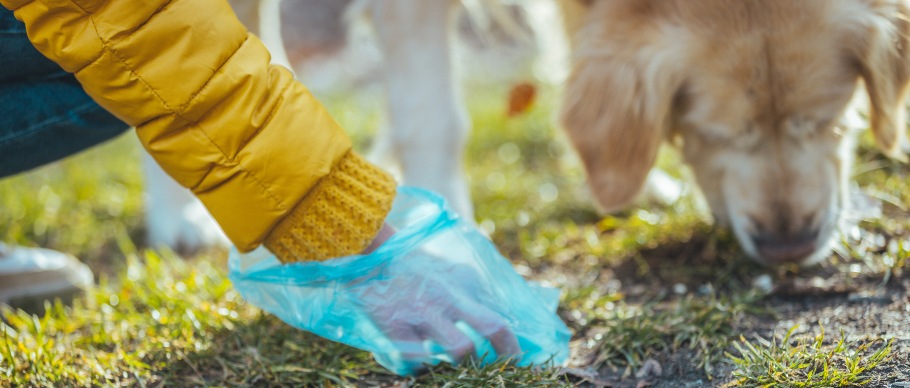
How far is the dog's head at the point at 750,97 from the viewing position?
2.16 metres

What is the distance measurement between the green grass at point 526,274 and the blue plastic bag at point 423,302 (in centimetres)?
6

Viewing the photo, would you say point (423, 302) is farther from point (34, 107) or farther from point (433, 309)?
point (34, 107)

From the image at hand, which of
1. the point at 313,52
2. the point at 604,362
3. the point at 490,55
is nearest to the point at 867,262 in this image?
the point at 604,362

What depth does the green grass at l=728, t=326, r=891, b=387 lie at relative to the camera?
59.6 inches

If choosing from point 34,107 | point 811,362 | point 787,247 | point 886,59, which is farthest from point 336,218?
point 886,59

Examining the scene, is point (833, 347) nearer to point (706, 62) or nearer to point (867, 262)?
point (867, 262)

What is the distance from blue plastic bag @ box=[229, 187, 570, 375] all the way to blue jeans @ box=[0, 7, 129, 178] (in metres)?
0.57

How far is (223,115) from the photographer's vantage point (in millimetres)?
1538

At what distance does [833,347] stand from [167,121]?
1325mm

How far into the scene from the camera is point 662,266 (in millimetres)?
2402

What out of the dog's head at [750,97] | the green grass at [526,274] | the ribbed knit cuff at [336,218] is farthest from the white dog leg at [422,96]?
the ribbed knit cuff at [336,218]

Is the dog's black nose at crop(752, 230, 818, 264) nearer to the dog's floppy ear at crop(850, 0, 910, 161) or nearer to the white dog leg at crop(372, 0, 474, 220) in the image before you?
the dog's floppy ear at crop(850, 0, 910, 161)

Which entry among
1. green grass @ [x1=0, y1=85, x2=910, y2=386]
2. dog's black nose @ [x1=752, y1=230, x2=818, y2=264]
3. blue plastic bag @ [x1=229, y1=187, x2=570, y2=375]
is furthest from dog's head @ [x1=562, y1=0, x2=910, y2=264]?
blue plastic bag @ [x1=229, y1=187, x2=570, y2=375]

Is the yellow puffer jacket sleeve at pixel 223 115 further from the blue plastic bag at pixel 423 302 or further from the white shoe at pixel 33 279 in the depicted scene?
the white shoe at pixel 33 279
